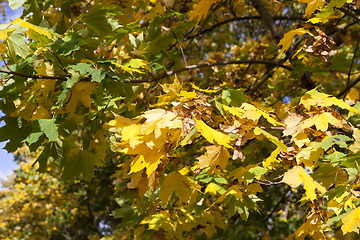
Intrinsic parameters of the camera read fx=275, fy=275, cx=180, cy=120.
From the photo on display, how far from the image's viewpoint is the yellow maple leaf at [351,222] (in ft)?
3.98

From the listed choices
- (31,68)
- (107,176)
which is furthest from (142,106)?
(107,176)

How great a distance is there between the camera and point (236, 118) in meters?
1.58

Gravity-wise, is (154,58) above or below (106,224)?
below

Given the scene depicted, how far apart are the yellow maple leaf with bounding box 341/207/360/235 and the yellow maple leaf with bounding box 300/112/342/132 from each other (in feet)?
1.41

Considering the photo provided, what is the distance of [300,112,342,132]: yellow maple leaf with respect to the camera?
1.45m

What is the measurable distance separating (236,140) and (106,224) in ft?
25.3

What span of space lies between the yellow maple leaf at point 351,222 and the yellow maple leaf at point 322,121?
430 mm

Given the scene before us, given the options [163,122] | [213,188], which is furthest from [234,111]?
[213,188]

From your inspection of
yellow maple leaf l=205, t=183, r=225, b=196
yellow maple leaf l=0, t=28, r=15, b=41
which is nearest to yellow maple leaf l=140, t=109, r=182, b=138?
yellow maple leaf l=0, t=28, r=15, b=41

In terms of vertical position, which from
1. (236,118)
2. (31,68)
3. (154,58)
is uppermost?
(154,58)

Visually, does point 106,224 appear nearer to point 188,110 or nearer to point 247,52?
point 247,52

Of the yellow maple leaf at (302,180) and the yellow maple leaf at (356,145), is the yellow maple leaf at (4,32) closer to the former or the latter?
the yellow maple leaf at (302,180)

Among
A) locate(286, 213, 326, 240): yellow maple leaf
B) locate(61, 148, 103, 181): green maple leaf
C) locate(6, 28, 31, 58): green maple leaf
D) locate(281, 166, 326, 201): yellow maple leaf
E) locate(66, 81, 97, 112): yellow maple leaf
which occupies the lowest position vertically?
locate(286, 213, 326, 240): yellow maple leaf

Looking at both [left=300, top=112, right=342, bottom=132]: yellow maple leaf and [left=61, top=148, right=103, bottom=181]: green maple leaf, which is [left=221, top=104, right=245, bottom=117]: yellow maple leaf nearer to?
[left=300, top=112, right=342, bottom=132]: yellow maple leaf
